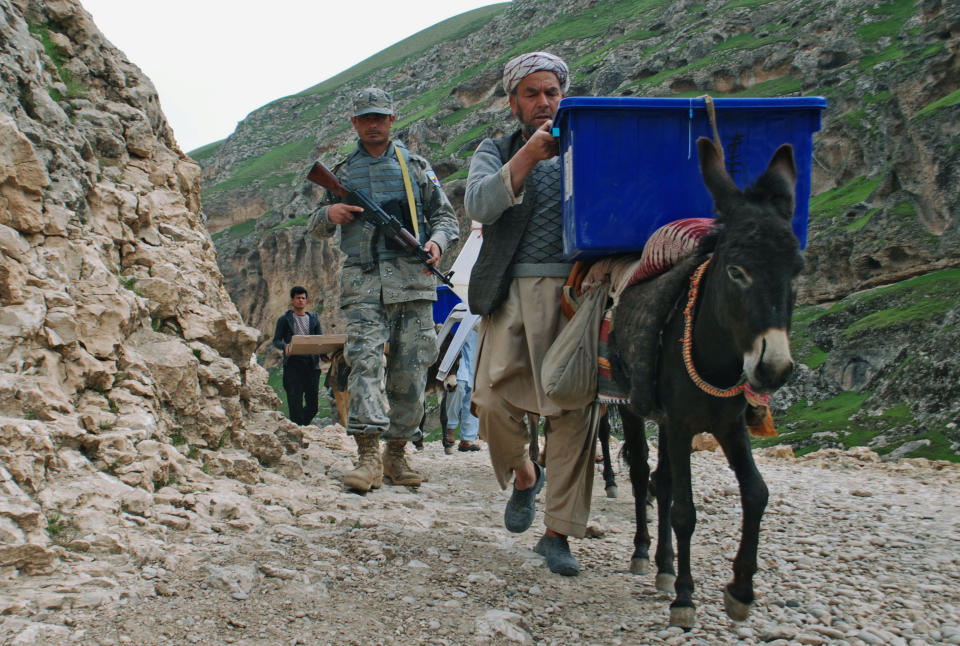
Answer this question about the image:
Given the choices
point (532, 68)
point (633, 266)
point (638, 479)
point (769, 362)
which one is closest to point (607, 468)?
point (638, 479)

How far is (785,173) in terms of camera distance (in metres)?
3.32

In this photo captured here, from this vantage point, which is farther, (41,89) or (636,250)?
(41,89)

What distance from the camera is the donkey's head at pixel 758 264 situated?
3.02 metres

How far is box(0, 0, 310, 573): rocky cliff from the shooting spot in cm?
381

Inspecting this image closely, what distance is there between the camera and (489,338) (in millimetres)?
4703

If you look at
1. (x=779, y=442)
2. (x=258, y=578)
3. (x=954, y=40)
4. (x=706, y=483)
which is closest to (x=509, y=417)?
(x=258, y=578)

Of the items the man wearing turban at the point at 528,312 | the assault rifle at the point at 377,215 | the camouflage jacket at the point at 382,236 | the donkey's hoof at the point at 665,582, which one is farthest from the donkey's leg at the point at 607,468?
the donkey's hoof at the point at 665,582

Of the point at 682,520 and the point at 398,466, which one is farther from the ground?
the point at 682,520

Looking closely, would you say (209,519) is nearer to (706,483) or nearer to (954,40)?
(706,483)

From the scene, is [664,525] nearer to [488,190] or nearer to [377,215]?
[488,190]

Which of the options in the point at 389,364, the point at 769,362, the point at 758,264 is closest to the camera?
the point at 769,362

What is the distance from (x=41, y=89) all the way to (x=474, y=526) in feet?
13.3

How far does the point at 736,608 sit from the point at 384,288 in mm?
3842

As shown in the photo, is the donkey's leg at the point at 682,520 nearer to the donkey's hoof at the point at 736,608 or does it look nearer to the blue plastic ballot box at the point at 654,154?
the donkey's hoof at the point at 736,608
